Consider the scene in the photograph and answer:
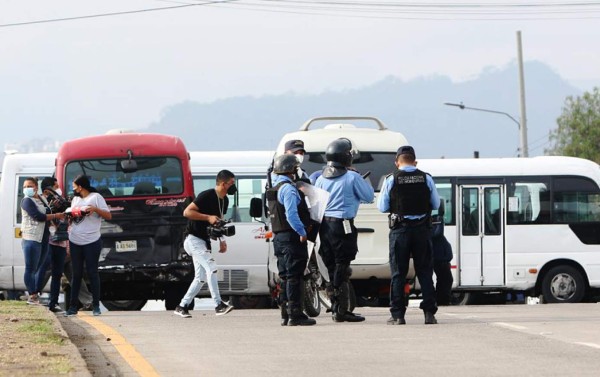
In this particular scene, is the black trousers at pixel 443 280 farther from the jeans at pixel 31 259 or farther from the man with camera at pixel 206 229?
the jeans at pixel 31 259

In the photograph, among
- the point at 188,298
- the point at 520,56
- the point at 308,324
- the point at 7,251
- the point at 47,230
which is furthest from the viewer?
the point at 520,56

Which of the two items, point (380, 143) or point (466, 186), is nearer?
point (380, 143)

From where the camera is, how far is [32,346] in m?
13.8

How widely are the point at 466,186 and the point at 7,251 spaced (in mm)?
8232

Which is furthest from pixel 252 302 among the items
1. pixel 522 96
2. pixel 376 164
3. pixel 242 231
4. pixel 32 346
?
pixel 522 96

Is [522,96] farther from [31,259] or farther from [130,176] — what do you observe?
[31,259]

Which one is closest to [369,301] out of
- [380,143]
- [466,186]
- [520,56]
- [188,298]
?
[466,186]

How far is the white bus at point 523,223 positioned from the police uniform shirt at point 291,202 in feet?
37.2

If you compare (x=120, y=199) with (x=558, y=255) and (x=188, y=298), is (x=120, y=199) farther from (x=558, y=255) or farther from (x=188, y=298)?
(x=558, y=255)

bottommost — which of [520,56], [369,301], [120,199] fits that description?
[369,301]

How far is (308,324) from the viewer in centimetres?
1712

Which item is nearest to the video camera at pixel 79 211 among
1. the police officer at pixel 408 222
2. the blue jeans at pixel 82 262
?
the blue jeans at pixel 82 262

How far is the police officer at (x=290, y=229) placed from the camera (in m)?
16.9

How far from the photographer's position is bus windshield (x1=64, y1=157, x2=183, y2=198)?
965 inches
